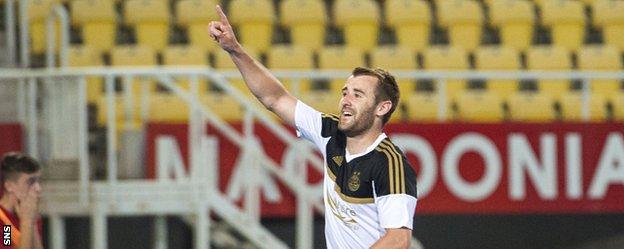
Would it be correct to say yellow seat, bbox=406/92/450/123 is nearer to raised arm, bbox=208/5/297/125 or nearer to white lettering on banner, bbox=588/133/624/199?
white lettering on banner, bbox=588/133/624/199

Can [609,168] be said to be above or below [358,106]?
below

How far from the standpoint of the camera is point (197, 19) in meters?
11.9

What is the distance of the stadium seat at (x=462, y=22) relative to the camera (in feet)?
39.8

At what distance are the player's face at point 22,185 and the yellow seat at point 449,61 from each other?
17.9 feet

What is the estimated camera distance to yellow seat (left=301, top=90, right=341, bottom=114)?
10594mm

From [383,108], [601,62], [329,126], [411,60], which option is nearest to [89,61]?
[411,60]

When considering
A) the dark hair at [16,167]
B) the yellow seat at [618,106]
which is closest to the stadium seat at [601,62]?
the yellow seat at [618,106]

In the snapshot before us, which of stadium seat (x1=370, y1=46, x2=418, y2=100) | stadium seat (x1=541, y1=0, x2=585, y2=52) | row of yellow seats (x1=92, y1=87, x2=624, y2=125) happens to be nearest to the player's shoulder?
row of yellow seats (x1=92, y1=87, x2=624, y2=125)

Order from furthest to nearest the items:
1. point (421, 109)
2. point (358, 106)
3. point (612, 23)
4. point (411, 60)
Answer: point (612, 23) < point (411, 60) < point (421, 109) < point (358, 106)

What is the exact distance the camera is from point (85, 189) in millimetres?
9484

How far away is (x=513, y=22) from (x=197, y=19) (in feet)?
9.26

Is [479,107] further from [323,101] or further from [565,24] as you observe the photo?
[565,24]

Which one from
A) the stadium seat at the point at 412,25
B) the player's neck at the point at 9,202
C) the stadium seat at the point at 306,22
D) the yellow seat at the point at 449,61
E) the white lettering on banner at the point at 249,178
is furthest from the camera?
the stadium seat at the point at 412,25

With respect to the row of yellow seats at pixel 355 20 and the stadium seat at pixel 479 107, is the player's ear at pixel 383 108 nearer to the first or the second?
the stadium seat at pixel 479 107
